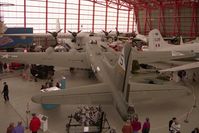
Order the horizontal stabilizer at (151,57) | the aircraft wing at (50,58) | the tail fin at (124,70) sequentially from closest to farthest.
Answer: the tail fin at (124,70), the aircraft wing at (50,58), the horizontal stabilizer at (151,57)

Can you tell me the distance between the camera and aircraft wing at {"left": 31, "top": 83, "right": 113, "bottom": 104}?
33.0 feet

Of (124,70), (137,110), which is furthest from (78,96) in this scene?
(137,110)

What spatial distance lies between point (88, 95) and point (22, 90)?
775cm

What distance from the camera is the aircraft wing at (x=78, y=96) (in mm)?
10047

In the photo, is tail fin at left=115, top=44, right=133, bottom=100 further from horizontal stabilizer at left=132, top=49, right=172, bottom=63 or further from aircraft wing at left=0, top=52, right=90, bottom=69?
horizontal stabilizer at left=132, top=49, right=172, bottom=63

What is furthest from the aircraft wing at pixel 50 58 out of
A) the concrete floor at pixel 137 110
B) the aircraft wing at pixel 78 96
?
the aircraft wing at pixel 78 96

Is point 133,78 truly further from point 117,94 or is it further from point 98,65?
point 117,94

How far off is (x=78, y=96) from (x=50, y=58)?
907cm

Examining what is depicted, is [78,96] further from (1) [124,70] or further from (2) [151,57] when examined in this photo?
(2) [151,57]

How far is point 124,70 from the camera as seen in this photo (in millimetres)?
10180

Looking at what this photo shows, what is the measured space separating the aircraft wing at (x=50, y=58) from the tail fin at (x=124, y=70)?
819 centimetres

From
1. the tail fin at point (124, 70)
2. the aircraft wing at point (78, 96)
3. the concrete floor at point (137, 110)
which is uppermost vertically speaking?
the tail fin at point (124, 70)

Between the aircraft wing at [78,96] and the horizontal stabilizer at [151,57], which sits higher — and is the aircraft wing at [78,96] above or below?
below

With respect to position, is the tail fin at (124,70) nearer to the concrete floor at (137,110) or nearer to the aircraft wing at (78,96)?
the aircraft wing at (78,96)
